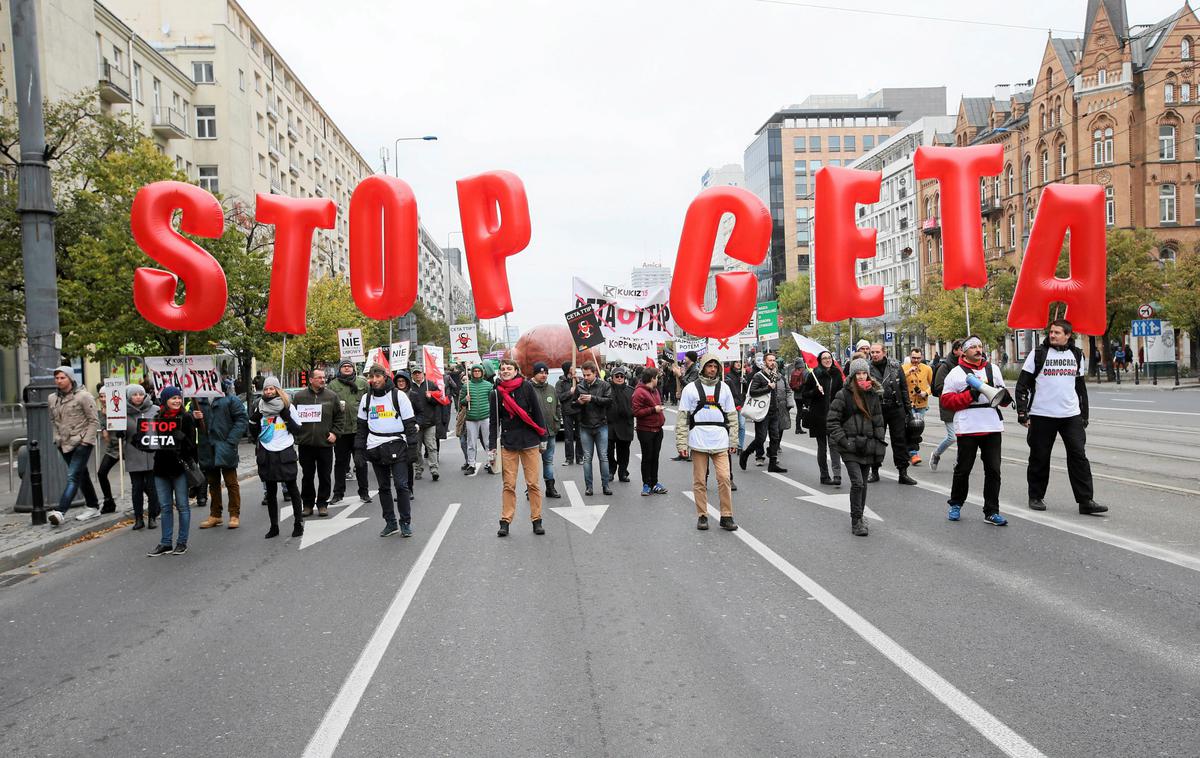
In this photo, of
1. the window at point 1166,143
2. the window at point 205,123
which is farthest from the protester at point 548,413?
the window at point 1166,143

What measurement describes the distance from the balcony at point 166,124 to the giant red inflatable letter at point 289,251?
123ft

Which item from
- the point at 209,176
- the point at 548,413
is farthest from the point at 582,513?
the point at 209,176

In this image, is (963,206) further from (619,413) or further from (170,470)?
(170,470)

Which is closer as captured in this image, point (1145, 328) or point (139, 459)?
point (139, 459)

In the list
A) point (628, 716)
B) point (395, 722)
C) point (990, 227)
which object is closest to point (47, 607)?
point (395, 722)

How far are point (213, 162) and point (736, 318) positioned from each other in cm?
4647

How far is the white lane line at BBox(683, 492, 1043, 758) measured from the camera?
3.90 m

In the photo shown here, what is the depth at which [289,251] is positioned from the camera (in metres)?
12.0

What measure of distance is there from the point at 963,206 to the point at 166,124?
43.1 metres

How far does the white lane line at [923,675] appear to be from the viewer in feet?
12.8

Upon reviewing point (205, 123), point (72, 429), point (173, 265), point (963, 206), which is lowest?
point (72, 429)

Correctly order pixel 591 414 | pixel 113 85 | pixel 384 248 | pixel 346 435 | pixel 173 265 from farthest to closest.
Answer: pixel 113 85 < pixel 591 414 < pixel 346 435 < pixel 384 248 < pixel 173 265

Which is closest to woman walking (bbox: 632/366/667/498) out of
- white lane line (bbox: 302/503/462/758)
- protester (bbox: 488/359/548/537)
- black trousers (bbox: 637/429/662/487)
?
black trousers (bbox: 637/429/662/487)

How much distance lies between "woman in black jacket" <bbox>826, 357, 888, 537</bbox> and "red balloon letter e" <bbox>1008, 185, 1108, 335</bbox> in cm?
303
